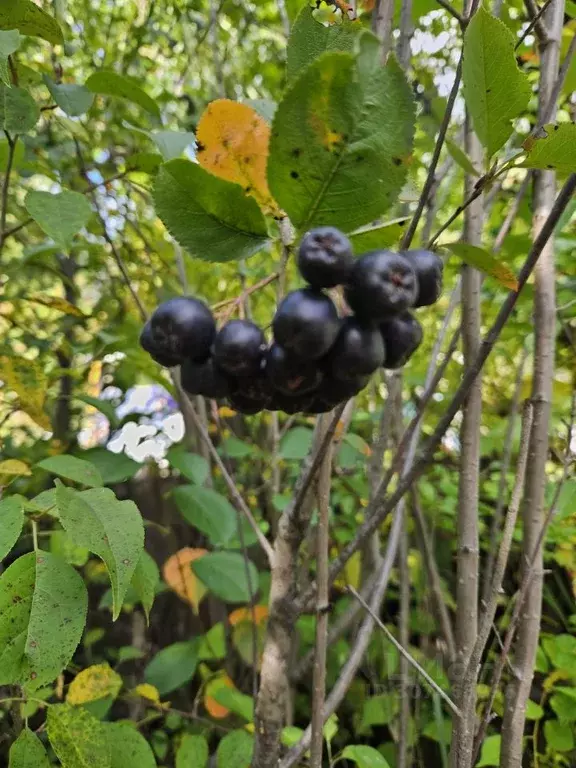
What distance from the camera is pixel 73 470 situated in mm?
704

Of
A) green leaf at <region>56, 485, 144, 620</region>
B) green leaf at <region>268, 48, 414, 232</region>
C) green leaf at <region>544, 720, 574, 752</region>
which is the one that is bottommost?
green leaf at <region>544, 720, 574, 752</region>

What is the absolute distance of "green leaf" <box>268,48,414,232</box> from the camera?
15.1 inches

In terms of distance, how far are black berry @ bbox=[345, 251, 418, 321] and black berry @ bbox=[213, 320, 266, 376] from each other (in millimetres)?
99

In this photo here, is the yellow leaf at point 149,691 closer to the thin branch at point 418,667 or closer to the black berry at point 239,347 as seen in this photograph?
the thin branch at point 418,667

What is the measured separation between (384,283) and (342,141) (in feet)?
0.34

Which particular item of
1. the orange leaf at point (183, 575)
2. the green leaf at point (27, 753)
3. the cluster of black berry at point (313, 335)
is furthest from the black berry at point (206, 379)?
the orange leaf at point (183, 575)

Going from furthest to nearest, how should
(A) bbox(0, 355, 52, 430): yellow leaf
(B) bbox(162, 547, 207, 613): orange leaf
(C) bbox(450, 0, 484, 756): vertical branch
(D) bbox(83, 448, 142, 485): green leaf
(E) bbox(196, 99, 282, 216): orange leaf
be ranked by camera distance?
Answer: 1. (B) bbox(162, 547, 207, 613): orange leaf
2. (D) bbox(83, 448, 142, 485): green leaf
3. (A) bbox(0, 355, 52, 430): yellow leaf
4. (C) bbox(450, 0, 484, 756): vertical branch
5. (E) bbox(196, 99, 282, 216): orange leaf

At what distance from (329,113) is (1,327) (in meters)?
1.81

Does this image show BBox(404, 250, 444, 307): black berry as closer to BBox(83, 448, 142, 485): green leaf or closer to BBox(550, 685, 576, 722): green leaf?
BBox(83, 448, 142, 485): green leaf

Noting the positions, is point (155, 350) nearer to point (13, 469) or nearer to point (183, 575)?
point (13, 469)

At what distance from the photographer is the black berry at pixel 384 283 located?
40cm

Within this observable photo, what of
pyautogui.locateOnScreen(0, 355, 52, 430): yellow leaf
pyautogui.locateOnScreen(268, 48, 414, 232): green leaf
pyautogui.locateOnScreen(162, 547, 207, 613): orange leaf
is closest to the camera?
pyautogui.locateOnScreen(268, 48, 414, 232): green leaf

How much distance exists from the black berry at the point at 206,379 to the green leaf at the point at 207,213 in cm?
9

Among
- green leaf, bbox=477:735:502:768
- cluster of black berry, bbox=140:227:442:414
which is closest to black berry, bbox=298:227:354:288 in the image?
cluster of black berry, bbox=140:227:442:414
